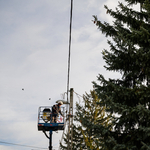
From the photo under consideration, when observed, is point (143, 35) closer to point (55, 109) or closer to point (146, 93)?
point (146, 93)

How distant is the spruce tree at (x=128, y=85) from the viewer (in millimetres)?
6426

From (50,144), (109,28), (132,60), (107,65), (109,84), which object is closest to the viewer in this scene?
(109,84)

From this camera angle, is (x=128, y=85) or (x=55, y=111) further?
(x=55, y=111)

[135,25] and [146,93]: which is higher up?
[135,25]

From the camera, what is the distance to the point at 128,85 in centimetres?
802

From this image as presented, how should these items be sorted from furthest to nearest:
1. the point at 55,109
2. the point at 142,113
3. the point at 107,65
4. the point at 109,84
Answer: the point at 55,109 < the point at 107,65 < the point at 109,84 < the point at 142,113

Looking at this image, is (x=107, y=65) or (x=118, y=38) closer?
(x=118, y=38)

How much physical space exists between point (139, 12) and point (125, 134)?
475cm

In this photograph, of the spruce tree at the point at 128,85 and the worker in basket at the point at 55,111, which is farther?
the worker in basket at the point at 55,111

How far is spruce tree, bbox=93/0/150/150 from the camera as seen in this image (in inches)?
253

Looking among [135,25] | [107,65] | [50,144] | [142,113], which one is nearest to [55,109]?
[50,144]

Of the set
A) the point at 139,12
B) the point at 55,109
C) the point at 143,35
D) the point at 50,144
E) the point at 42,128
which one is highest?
the point at 139,12

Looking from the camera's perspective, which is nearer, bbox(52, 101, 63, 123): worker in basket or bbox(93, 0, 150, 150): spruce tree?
bbox(93, 0, 150, 150): spruce tree

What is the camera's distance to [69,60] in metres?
9.73
